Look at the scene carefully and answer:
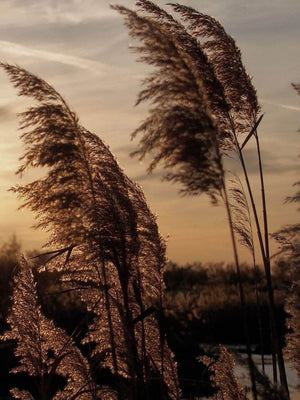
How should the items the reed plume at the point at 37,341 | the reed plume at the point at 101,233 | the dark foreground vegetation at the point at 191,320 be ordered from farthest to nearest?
1. the dark foreground vegetation at the point at 191,320
2. the reed plume at the point at 37,341
3. the reed plume at the point at 101,233

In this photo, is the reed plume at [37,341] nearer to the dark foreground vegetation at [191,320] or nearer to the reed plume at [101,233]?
the reed plume at [101,233]

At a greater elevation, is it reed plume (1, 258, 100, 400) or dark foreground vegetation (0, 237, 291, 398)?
dark foreground vegetation (0, 237, 291, 398)

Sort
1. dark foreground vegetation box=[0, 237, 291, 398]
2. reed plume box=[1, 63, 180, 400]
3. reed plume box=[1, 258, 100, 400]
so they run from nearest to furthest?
reed plume box=[1, 63, 180, 400] → reed plume box=[1, 258, 100, 400] → dark foreground vegetation box=[0, 237, 291, 398]

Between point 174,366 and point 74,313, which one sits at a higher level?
point 74,313

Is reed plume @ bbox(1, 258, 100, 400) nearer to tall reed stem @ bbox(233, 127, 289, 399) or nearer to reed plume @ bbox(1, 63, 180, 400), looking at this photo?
reed plume @ bbox(1, 63, 180, 400)

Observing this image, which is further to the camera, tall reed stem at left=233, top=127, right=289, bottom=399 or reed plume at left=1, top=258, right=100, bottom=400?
reed plume at left=1, top=258, right=100, bottom=400

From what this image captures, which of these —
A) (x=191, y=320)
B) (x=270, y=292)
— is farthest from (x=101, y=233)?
(x=191, y=320)

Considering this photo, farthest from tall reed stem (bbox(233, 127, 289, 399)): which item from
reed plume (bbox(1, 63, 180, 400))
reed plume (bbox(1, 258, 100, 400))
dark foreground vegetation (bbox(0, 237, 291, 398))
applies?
dark foreground vegetation (bbox(0, 237, 291, 398))

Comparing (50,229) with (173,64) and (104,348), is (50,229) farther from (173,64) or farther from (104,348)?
(173,64)

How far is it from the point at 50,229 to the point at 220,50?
202 cm

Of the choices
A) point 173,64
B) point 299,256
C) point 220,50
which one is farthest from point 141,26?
point 299,256

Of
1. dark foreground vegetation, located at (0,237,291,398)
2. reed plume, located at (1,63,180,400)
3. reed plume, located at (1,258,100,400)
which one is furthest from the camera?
dark foreground vegetation, located at (0,237,291,398)

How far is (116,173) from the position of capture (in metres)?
5.61

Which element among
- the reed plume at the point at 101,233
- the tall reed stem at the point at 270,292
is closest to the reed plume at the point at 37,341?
the reed plume at the point at 101,233
